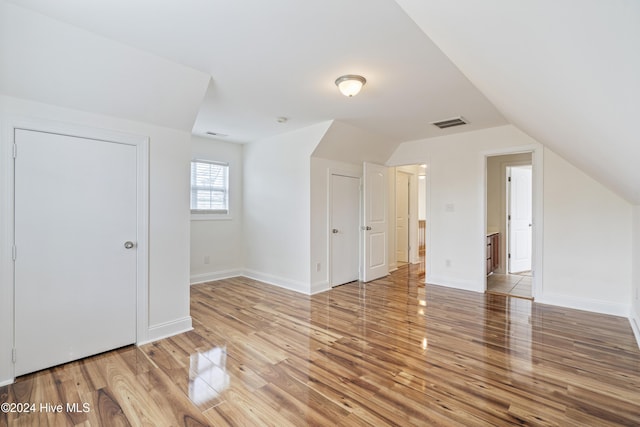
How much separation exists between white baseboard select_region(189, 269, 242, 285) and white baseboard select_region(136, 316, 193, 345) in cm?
197

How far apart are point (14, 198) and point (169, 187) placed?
1.07 meters

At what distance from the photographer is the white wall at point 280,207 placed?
4.37 meters

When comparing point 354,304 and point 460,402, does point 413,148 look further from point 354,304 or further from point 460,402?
point 460,402

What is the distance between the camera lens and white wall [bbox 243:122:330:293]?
14.3 ft

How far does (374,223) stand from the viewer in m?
5.17

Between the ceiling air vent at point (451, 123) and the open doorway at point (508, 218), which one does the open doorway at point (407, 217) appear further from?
the ceiling air vent at point (451, 123)

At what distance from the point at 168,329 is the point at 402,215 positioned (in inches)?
206

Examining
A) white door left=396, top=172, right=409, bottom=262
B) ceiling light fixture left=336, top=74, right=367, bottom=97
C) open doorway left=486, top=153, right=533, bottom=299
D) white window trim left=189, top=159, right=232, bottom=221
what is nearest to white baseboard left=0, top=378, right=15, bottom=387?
white window trim left=189, top=159, right=232, bottom=221

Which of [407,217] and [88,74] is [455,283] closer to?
[407,217]

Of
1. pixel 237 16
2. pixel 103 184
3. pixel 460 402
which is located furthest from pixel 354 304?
pixel 237 16

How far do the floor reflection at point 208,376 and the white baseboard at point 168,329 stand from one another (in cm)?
55

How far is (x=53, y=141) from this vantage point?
2.26 m

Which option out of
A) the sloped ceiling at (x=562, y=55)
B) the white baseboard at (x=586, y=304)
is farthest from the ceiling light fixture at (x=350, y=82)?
the white baseboard at (x=586, y=304)

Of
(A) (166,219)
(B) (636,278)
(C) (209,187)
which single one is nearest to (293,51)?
(A) (166,219)
